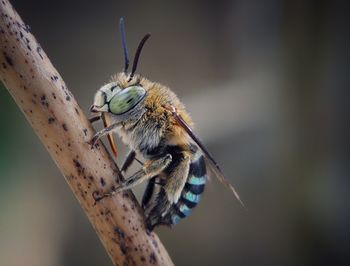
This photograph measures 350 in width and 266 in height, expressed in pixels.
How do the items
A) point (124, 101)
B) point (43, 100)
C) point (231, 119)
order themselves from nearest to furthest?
point (43, 100) → point (124, 101) → point (231, 119)

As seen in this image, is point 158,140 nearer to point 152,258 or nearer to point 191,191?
point 191,191

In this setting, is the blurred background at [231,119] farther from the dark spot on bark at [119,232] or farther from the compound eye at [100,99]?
the dark spot on bark at [119,232]

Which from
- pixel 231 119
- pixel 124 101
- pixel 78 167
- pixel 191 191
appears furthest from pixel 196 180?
pixel 231 119

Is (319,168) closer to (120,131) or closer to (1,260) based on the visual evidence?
(1,260)

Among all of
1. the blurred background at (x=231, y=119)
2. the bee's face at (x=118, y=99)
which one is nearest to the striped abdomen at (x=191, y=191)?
the bee's face at (x=118, y=99)

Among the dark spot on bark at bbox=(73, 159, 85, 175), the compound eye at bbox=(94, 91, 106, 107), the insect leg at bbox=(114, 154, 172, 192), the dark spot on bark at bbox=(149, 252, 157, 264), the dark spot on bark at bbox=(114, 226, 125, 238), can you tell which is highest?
the compound eye at bbox=(94, 91, 106, 107)

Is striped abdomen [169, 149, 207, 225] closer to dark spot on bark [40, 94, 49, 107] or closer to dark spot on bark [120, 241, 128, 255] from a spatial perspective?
dark spot on bark [120, 241, 128, 255]

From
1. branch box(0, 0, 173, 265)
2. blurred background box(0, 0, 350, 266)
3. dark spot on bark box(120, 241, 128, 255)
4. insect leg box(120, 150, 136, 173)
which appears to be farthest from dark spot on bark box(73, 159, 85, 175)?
blurred background box(0, 0, 350, 266)
